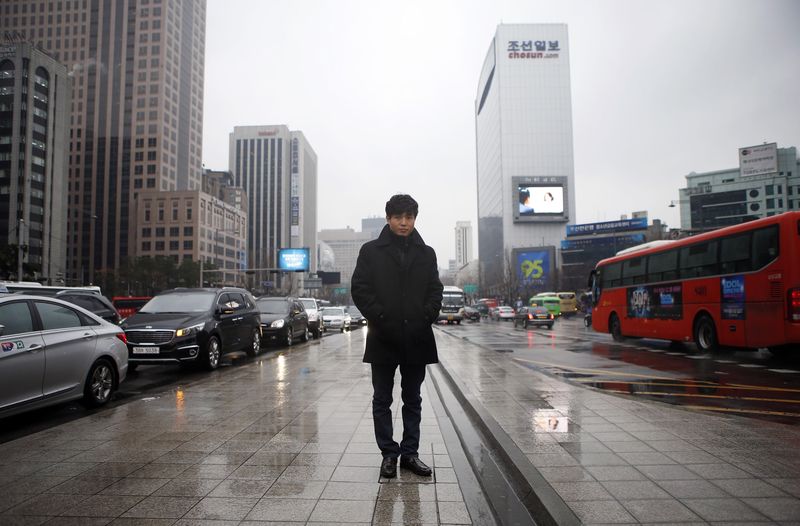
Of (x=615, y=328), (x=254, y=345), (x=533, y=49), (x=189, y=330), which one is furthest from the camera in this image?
(x=533, y=49)

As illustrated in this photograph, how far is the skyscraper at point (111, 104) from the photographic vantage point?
11156 cm

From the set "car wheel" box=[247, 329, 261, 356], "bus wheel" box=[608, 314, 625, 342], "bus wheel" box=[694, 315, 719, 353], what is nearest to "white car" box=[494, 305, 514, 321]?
"bus wheel" box=[608, 314, 625, 342]

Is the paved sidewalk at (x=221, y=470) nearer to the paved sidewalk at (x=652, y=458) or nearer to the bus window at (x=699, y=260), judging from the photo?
the paved sidewalk at (x=652, y=458)

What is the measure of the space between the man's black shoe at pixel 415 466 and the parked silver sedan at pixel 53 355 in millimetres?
4089

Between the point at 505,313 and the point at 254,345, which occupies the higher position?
the point at 254,345

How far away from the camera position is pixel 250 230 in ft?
585

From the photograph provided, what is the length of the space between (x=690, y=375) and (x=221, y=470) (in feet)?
27.6

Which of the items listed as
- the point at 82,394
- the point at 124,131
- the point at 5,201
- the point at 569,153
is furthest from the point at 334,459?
the point at 124,131

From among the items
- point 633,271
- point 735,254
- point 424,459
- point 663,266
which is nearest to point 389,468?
point 424,459

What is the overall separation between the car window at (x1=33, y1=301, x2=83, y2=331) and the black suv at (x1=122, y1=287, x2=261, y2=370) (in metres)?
3.13

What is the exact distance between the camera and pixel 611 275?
60.1 ft

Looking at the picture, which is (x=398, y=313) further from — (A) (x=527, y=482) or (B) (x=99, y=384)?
(B) (x=99, y=384)

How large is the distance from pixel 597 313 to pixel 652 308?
4.35 metres

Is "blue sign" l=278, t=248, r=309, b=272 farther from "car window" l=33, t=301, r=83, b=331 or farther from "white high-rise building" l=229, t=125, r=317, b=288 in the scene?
"white high-rise building" l=229, t=125, r=317, b=288
